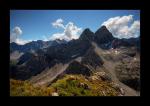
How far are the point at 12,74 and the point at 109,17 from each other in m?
1.46

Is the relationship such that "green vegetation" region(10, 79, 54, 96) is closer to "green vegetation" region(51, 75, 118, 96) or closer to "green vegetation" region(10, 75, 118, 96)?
"green vegetation" region(10, 75, 118, 96)

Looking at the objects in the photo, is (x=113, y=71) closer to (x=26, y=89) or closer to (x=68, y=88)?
(x=68, y=88)

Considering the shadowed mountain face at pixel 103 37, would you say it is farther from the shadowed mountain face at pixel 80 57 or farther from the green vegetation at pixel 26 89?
the green vegetation at pixel 26 89

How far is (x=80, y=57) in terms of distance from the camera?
3799mm

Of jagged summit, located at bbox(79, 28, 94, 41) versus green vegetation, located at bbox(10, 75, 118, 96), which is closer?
green vegetation, located at bbox(10, 75, 118, 96)

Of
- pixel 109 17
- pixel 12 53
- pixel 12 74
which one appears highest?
pixel 109 17

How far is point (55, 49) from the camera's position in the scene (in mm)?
3820

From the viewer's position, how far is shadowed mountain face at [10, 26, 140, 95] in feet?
12.3

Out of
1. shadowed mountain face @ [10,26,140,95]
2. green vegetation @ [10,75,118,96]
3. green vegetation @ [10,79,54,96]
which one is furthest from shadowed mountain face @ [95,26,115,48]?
green vegetation @ [10,79,54,96]

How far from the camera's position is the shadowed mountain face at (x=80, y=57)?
3.74 m
